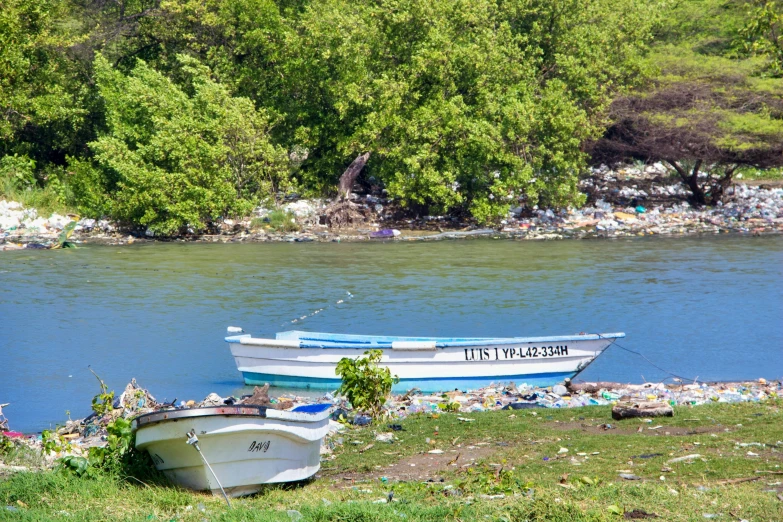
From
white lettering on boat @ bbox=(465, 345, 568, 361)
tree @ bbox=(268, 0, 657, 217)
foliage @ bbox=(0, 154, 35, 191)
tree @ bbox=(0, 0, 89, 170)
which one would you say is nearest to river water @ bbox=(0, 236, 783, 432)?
white lettering on boat @ bbox=(465, 345, 568, 361)

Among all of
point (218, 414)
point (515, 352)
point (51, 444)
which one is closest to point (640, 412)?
point (515, 352)

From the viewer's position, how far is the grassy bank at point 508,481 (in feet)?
20.0

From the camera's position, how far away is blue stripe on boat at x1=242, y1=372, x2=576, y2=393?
486 inches

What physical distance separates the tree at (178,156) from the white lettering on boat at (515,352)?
16.0 m

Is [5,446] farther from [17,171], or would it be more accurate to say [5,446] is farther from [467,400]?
[17,171]

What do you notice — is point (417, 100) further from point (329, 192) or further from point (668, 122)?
point (668, 122)

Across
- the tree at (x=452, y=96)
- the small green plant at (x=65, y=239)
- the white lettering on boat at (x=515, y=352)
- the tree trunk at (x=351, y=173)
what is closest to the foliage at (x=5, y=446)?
the white lettering on boat at (x=515, y=352)

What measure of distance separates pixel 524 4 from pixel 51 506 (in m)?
26.9

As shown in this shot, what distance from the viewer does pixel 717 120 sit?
94.9 feet

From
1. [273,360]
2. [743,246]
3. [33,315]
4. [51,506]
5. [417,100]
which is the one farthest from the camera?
[417,100]

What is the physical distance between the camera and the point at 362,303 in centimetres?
1822

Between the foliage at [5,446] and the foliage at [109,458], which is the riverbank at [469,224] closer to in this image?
the foliage at [5,446]

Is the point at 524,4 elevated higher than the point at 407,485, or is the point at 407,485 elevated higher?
the point at 524,4

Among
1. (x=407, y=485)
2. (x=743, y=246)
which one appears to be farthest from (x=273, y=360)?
(x=743, y=246)
